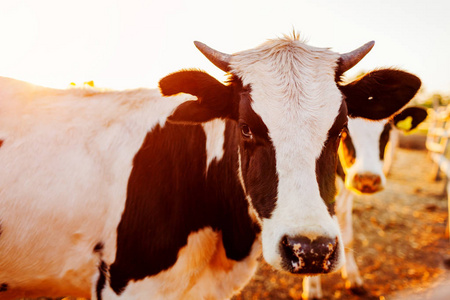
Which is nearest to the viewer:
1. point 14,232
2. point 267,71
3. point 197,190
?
point 267,71

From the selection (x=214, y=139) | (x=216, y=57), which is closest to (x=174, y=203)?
(x=214, y=139)

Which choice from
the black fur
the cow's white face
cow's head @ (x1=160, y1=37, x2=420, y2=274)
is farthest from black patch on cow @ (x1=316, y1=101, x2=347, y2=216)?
the black fur

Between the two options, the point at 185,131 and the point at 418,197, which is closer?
the point at 185,131

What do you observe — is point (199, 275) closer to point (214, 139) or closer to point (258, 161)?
point (214, 139)

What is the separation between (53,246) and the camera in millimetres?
2215

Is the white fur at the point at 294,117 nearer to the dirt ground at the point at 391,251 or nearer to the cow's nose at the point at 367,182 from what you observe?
the cow's nose at the point at 367,182

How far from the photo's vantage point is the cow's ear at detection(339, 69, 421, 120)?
2.21 m

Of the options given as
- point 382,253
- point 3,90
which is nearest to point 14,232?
point 3,90

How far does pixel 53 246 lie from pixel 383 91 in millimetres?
2525

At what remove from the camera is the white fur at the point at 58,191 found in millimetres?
2191

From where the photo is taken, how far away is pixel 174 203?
2266mm

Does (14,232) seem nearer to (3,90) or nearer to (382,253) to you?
(3,90)

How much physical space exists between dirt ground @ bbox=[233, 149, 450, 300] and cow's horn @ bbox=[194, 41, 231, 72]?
3.13 m

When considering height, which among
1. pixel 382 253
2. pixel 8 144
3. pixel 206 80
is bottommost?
pixel 382 253
